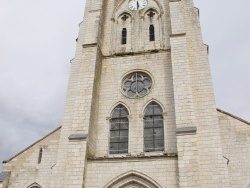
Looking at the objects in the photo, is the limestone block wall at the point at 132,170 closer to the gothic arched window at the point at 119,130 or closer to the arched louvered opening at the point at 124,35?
the gothic arched window at the point at 119,130

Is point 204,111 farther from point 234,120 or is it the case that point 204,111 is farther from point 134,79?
point 134,79

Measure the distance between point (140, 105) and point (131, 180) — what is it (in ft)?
11.8

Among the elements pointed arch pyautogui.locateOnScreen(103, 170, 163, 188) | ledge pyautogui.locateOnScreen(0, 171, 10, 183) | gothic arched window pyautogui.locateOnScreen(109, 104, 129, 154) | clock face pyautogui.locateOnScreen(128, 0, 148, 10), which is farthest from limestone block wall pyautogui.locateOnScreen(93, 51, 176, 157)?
ledge pyautogui.locateOnScreen(0, 171, 10, 183)

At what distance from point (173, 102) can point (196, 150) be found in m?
3.02

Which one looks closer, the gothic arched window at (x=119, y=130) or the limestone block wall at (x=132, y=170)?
the limestone block wall at (x=132, y=170)

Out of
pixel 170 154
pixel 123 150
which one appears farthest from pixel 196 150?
pixel 123 150

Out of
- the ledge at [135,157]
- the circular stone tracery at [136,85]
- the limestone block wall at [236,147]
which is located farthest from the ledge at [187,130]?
the circular stone tracery at [136,85]

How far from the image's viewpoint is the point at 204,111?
42.5ft

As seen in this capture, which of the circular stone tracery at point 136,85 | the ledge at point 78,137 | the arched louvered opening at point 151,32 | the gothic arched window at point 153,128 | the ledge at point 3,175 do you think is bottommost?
the ledge at point 3,175

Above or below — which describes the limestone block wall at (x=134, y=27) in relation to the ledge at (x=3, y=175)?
above

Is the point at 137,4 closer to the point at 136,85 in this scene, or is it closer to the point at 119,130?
the point at 136,85

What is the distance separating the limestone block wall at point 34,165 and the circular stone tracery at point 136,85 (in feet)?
12.9

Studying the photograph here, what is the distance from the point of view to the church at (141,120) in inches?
456

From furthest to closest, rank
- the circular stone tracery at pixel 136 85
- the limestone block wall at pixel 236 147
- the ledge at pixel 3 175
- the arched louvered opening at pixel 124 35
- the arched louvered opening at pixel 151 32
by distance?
the arched louvered opening at pixel 124 35 < the arched louvered opening at pixel 151 32 < the circular stone tracery at pixel 136 85 < the ledge at pixel 3 175 < the limestone block wall at pixel 236 147
